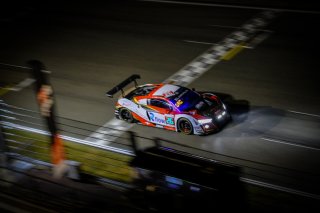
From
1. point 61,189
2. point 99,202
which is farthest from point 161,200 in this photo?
point 61,189

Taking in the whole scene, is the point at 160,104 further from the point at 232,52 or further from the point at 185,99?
the point at 232,52

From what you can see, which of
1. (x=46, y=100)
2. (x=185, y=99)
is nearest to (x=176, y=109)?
(x=185, y=99)

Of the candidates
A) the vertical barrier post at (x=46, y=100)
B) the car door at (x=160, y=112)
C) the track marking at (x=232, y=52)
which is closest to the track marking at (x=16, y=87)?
the car door at (x=160, y=112)

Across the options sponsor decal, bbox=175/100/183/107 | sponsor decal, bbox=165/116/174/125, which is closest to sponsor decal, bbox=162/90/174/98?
sponsor decal, bbox=175/100/183/107

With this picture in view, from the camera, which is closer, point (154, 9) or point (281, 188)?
point (281, 188)

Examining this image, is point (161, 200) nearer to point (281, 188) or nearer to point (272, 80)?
point (281, 188)

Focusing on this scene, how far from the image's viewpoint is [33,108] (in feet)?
63.5

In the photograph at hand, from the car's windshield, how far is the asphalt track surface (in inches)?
40.7

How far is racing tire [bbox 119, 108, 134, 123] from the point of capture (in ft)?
57.0

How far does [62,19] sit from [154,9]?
5250 mm

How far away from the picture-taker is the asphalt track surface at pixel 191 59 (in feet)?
51.3

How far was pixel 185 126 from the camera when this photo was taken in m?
16.2

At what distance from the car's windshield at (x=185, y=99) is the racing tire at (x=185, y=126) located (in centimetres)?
39

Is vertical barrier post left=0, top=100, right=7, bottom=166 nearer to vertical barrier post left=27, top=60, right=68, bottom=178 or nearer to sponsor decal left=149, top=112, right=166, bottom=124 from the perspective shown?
vertical barrier post left=27, top=60, right=68, bottom=178
